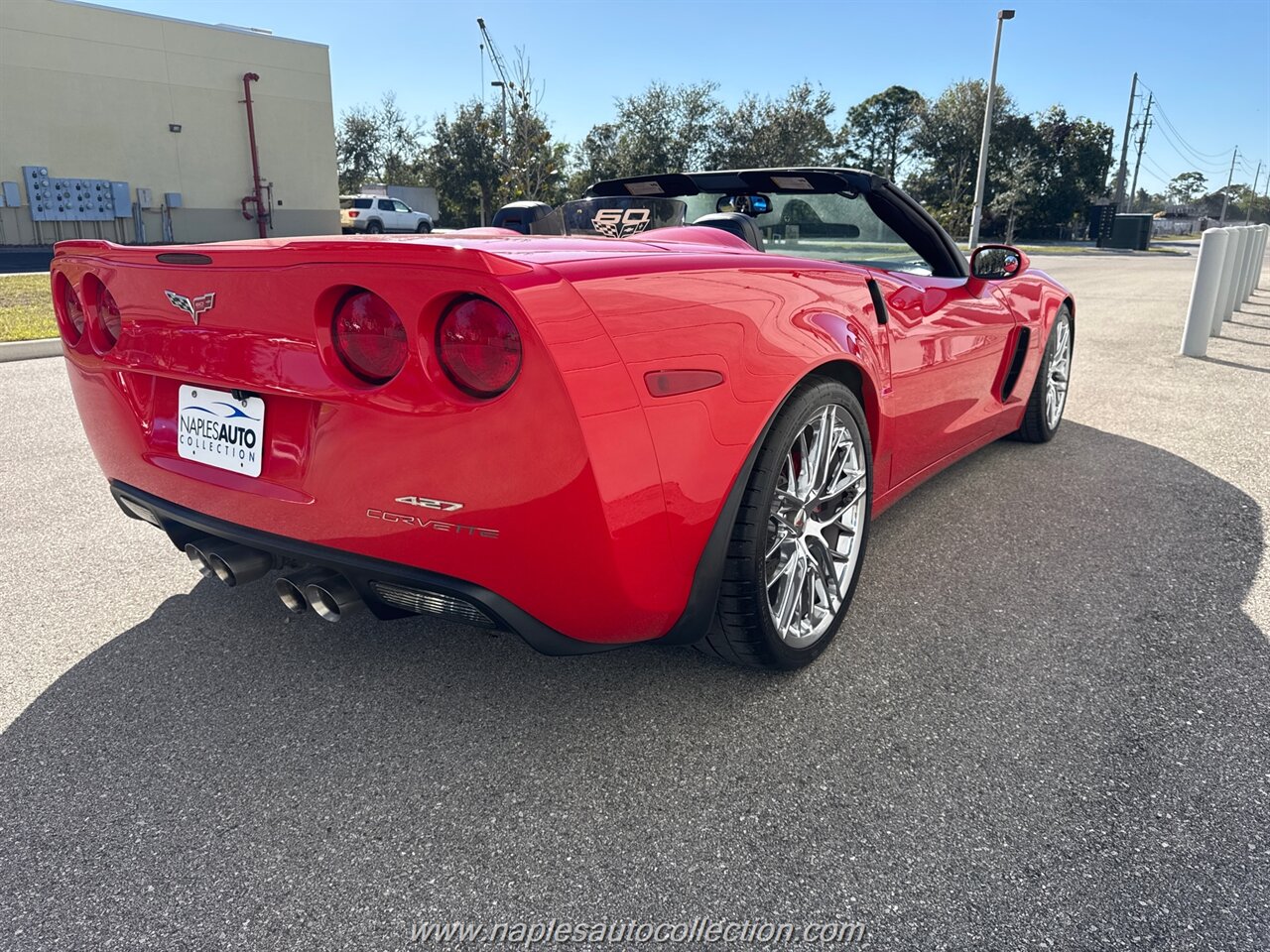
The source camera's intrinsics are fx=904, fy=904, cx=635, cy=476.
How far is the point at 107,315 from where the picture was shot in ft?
7.75

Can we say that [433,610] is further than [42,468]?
No

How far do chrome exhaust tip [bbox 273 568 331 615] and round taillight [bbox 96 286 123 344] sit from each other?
2.86 ft

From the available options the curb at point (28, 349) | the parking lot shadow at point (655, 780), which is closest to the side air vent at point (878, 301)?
the parking lot shadow at point (655, 780)

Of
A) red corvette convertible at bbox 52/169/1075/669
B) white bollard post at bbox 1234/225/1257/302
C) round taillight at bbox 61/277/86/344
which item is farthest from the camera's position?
white bollard post at bbox 1234/225/1257/302

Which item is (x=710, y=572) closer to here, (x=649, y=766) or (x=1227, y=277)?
(x=649, y=766)

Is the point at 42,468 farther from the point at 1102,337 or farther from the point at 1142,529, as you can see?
the point at 1102,337

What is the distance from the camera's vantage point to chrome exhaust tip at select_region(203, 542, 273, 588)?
2.14 meters

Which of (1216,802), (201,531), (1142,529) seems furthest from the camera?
Result: (1142,529)

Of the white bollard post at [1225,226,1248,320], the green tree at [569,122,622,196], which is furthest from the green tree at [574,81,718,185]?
the white bollard post at [1225,226,1248,320]

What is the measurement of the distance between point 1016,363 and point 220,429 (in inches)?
130

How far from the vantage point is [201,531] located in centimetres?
224

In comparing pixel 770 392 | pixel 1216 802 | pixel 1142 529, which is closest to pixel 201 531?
pixel 770 392

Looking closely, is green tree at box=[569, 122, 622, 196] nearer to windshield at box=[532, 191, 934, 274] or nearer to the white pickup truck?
the white pickup truck

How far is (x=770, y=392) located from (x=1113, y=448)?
136 inches
